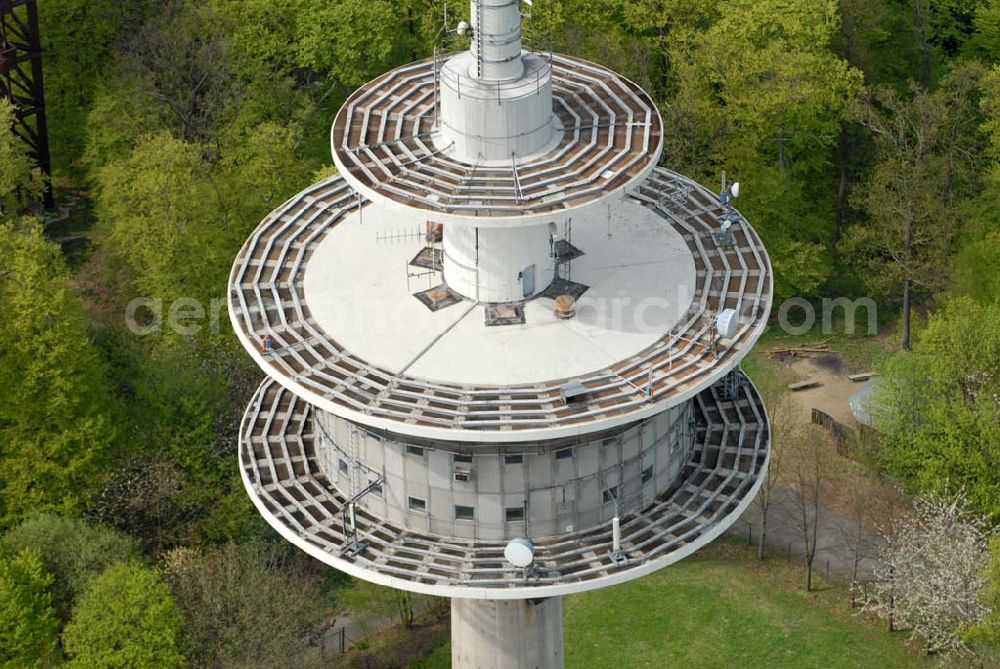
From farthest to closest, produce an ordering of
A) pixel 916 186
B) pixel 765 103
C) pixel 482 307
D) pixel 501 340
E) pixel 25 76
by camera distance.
→ pixel 25 76 → pixel 916 186 → pixel 765 103 → pixel 482 307 → pixel 501 340

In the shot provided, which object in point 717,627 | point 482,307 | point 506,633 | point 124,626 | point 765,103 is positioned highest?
point 765,103

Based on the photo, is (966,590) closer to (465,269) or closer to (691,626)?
(691,626)

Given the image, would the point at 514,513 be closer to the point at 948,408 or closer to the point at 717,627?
the point at 717,627

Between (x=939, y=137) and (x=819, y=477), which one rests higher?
(x=939, y=137)

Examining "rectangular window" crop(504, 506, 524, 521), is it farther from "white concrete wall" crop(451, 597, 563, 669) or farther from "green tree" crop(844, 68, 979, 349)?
"green tree" crop(844, 68, 979, 349)

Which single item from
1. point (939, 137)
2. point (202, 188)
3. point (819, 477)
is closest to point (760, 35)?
point (939, 137)

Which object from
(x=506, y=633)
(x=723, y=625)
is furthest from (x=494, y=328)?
(x=723, y=625)
